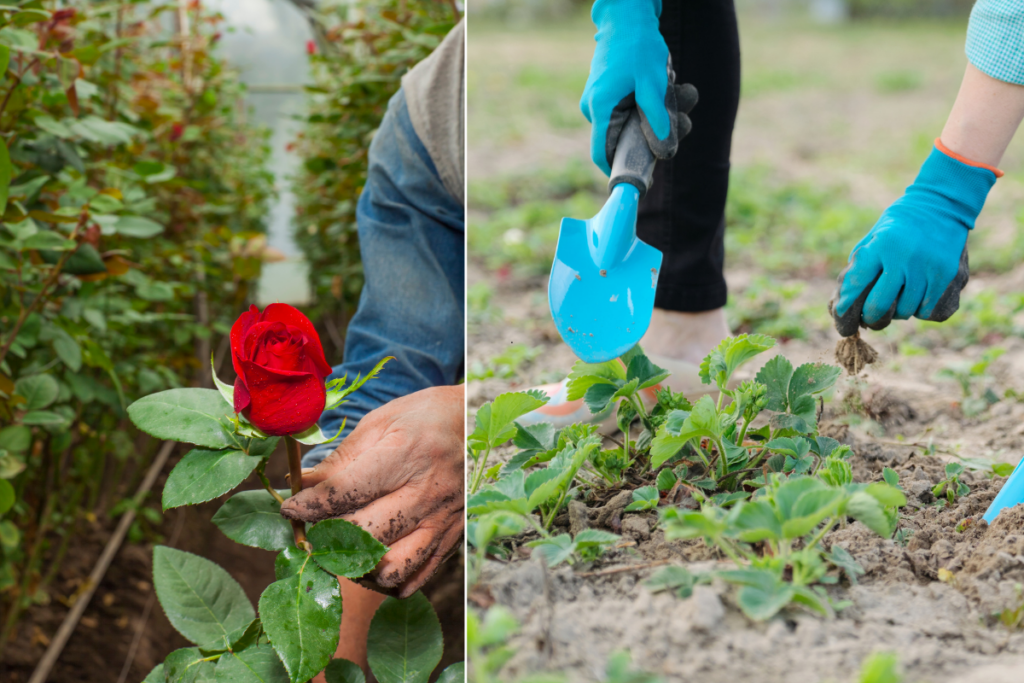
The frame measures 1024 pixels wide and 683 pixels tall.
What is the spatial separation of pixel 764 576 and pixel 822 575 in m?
0.09

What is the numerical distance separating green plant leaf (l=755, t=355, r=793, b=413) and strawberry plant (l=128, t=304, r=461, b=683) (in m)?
0.55

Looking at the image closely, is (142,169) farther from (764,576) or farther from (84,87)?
(764,576)

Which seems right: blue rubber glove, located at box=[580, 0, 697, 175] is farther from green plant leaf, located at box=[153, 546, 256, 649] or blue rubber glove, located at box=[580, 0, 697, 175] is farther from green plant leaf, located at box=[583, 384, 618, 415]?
green plant leaf, located at box=[153, 546, 256, 649]

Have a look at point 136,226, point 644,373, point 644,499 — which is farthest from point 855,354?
point 136,226

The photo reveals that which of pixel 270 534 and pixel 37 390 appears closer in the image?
pixel 270 534

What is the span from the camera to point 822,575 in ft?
2.38

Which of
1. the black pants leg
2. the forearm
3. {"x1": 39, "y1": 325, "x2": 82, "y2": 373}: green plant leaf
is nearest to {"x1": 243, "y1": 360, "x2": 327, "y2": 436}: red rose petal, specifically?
{"x1": 39, "y1": 325, "x2": 82, "y2": 373}: green plant leaf

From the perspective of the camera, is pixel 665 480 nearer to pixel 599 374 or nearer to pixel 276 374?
pixel 599 374

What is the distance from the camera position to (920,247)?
4.19ft

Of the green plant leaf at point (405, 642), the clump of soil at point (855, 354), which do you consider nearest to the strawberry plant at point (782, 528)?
the green plant leaf at point (405, 642)

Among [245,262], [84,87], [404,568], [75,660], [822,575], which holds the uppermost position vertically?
[84,87]

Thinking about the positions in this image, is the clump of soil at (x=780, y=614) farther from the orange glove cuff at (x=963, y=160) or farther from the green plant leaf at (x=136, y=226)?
the green plant leaf at (x=136, y=226)

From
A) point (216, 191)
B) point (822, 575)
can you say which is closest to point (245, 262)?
point (216, 191)

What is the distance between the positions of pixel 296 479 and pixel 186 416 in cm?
14
